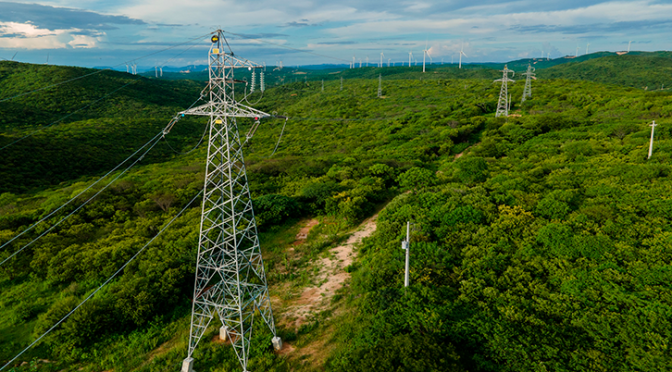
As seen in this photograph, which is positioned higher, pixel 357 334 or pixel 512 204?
pixel 512 204

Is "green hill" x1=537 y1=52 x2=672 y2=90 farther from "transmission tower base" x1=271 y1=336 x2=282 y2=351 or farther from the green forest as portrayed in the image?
"transmission tower base" x1=271 y1=336 x2=282 y2=351

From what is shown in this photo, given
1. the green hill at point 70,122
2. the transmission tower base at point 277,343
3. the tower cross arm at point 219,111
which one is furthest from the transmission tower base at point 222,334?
the green hill at point 70,122

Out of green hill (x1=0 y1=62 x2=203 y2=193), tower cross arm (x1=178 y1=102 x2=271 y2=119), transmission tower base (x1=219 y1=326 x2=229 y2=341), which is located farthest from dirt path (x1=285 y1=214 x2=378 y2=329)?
green hill (x1=0 y1=62 x2=203 y2=193)

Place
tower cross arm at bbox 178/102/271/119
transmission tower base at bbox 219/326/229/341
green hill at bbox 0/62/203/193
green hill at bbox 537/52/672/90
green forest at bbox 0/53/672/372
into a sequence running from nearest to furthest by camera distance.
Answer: tower cross arm at bbox 178/102/271/119
green forest at bbox 0/53/672/372
transmission tower base at bbox 219/326/229/341
green hill at bbox 0/62/203/193
green hill at bbox 537/52/672/90

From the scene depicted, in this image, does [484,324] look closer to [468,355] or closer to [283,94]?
[468,355]

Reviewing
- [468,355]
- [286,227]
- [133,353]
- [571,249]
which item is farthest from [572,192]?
[133,353]

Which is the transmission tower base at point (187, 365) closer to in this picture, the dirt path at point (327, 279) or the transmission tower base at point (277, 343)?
the transmission tower base at point (277, 343)

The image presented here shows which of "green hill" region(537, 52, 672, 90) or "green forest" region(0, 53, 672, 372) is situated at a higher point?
"green hill" region(537, 52, 672, 90)

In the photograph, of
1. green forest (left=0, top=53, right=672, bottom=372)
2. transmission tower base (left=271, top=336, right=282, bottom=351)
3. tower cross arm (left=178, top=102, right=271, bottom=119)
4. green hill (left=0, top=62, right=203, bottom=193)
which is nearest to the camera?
tower cross arm (left=178, top=102, right=271, bottom=119)
